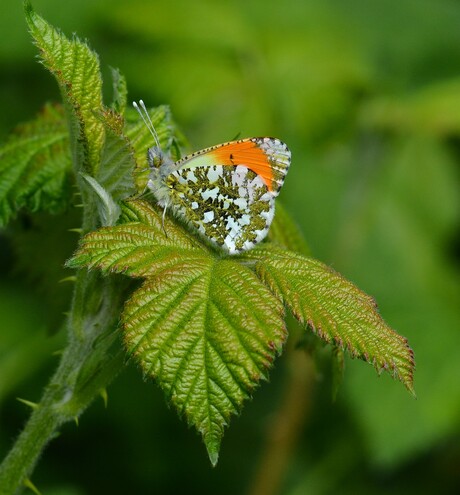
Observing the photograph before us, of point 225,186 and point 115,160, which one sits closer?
point 115,160

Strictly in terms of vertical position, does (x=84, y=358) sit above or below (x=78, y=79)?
below

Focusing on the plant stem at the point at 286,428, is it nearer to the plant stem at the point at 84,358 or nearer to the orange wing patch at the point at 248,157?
the orange wing patch at the point at 248,157

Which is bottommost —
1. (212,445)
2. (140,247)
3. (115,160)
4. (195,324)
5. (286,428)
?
(286,428)

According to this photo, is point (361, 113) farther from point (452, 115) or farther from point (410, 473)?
point (410, 473)

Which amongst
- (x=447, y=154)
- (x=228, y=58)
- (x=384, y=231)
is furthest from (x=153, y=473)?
(x=447, y=154)

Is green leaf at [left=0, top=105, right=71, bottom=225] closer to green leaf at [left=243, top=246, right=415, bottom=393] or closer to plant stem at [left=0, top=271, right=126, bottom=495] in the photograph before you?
plant stem at [left=0, top=271, right=126, bottom=495]

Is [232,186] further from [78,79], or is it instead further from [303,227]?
[303,227]

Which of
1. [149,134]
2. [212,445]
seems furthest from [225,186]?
[212,445]
